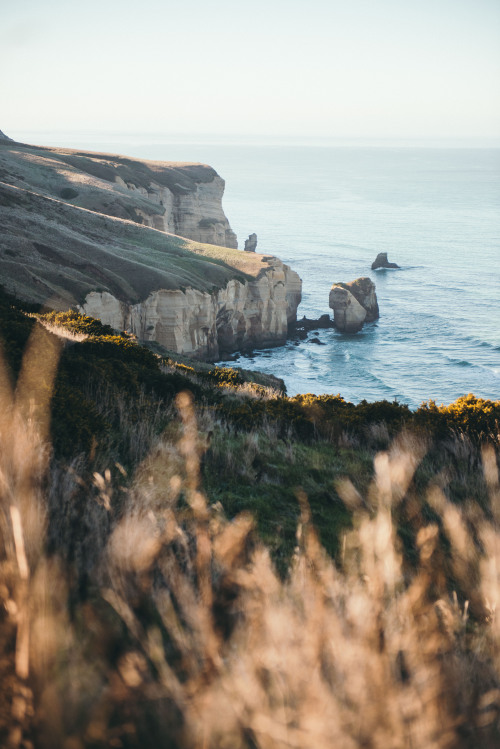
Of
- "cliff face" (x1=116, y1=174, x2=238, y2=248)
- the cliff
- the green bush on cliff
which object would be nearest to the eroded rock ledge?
the cliff

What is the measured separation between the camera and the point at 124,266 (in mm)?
38531

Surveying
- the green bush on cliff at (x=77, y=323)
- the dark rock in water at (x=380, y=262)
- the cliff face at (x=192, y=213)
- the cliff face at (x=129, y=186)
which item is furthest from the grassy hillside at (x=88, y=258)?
the dark rock in water at (x=380, y=262)

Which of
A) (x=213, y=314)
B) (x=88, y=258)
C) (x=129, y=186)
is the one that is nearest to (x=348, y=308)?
(x=213, y=314)

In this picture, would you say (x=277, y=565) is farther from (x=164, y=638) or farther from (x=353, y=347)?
(x=353, y=347)

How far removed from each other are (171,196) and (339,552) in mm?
79365

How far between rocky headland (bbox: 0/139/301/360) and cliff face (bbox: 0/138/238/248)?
0.23 metres

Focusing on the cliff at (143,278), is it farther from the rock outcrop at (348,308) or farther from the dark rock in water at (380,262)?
the dark rock in water at (380,262)

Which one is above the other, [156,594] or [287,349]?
[156,594]

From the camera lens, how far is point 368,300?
6119 cm

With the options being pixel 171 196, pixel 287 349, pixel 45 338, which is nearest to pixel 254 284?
pixel 287 349

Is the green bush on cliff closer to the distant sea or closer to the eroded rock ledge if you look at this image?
the eroded rock ledge

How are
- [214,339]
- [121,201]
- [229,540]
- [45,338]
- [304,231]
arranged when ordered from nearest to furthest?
[229,540], [45,338], [214,339], [121,201], [304,231]


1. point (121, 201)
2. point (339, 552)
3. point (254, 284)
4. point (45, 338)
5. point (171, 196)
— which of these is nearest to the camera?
point (339, 552)

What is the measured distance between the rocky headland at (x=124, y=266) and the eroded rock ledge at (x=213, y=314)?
0.09 meters
